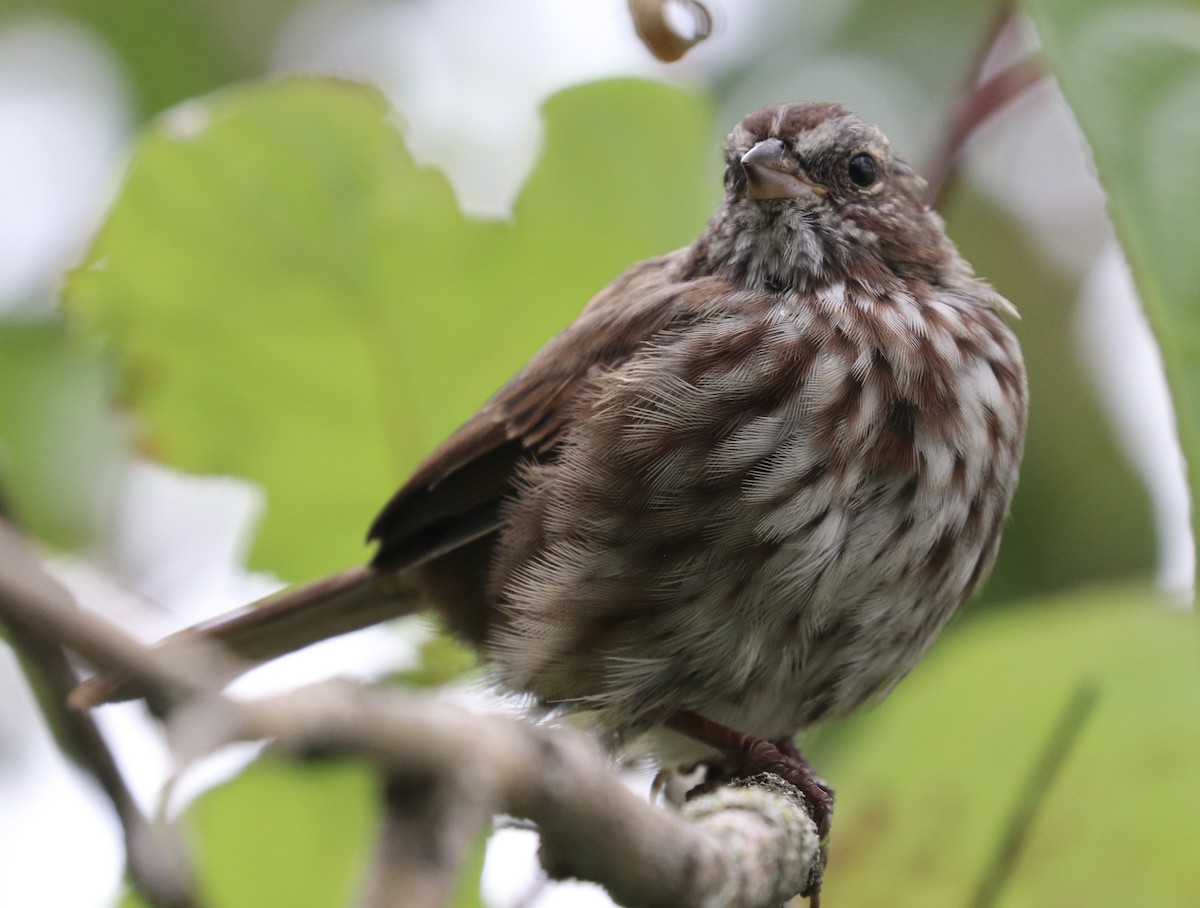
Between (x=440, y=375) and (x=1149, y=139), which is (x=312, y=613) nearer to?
(x=440, y=375)

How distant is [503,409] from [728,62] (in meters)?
2.09

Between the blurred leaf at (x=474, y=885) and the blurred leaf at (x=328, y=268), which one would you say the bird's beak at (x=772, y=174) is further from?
the blurred leaf at (x=474, y=885)

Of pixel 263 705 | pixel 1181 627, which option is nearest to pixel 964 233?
pixel 1181 627

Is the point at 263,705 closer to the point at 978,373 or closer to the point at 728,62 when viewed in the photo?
the point at 978,373

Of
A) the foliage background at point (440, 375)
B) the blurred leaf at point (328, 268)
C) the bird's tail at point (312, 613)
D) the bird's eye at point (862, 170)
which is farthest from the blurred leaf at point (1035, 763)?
the bird's tail at point (312, 613)

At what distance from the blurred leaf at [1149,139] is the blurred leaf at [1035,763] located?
0.81 metres

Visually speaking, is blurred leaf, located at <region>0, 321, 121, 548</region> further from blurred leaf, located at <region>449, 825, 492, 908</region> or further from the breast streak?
blurred leaf, located at <region>449, 825, 492, 908</region>

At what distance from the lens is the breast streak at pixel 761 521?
323 cm

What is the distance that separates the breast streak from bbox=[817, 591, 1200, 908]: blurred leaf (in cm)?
33

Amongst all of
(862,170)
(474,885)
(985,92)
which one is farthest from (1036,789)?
(862,170)

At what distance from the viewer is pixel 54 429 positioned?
4.04 metres

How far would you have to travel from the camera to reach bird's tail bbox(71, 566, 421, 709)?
3914 mm

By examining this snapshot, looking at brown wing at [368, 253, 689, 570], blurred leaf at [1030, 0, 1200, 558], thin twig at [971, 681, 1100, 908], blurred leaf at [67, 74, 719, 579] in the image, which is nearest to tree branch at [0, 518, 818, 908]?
blurred leaf at [1030, 0, 1200, 558]

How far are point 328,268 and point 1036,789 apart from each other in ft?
5.70
